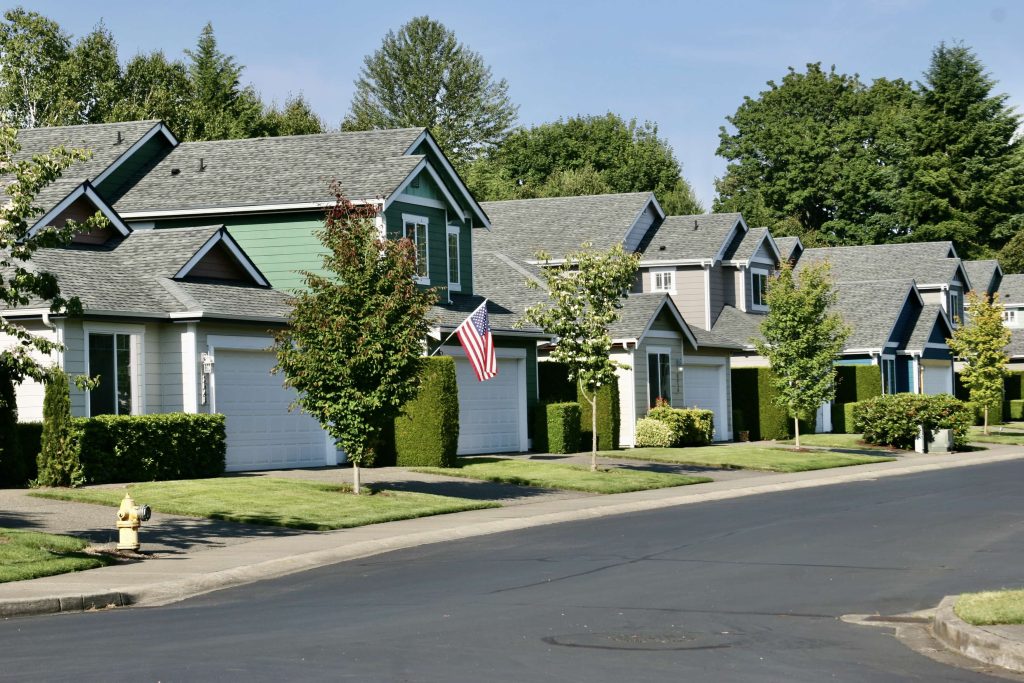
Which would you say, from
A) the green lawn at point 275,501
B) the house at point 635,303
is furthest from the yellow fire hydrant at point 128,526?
the house at point 635,303

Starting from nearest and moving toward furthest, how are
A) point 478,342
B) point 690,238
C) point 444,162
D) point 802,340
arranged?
1. point 478,342
2. point 444,162
3. point 802,340
4. point 690,238

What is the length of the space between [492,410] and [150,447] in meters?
12.8

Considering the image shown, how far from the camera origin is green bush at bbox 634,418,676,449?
137 feet

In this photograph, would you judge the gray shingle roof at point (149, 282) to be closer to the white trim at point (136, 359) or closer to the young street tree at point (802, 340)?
the white trim at point (136, 359)

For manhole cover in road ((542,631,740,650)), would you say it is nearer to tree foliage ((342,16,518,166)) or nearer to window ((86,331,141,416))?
window ((86,331,141,416))

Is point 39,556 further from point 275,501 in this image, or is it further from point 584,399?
point 584,399

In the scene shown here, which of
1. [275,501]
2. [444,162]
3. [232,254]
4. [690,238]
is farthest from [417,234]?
[690,238]

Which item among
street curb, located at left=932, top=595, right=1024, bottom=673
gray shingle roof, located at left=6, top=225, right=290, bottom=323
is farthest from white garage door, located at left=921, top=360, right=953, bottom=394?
street curb, located at left=932, top=595, right=1024, bottom=673

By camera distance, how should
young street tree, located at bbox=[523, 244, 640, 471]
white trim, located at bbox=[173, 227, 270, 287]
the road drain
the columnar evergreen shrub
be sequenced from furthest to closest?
young street tree, located at bbox=[523, 244, 640, 471], white trim, located at bbox=[173, 227, 270, 287], the columnar evergreen shrub, the road drain

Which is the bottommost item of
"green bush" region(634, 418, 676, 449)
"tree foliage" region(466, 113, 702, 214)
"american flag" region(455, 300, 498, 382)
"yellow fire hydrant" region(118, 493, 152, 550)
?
"yellow fire hydrant" region(118, 493, 152, 550)

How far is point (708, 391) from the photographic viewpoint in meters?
47.3

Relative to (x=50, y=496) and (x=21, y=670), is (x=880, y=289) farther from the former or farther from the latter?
(x=21, y=670)

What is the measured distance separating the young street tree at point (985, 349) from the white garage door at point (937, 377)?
640 centimetres

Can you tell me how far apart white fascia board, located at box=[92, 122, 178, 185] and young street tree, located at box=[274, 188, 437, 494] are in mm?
12917
